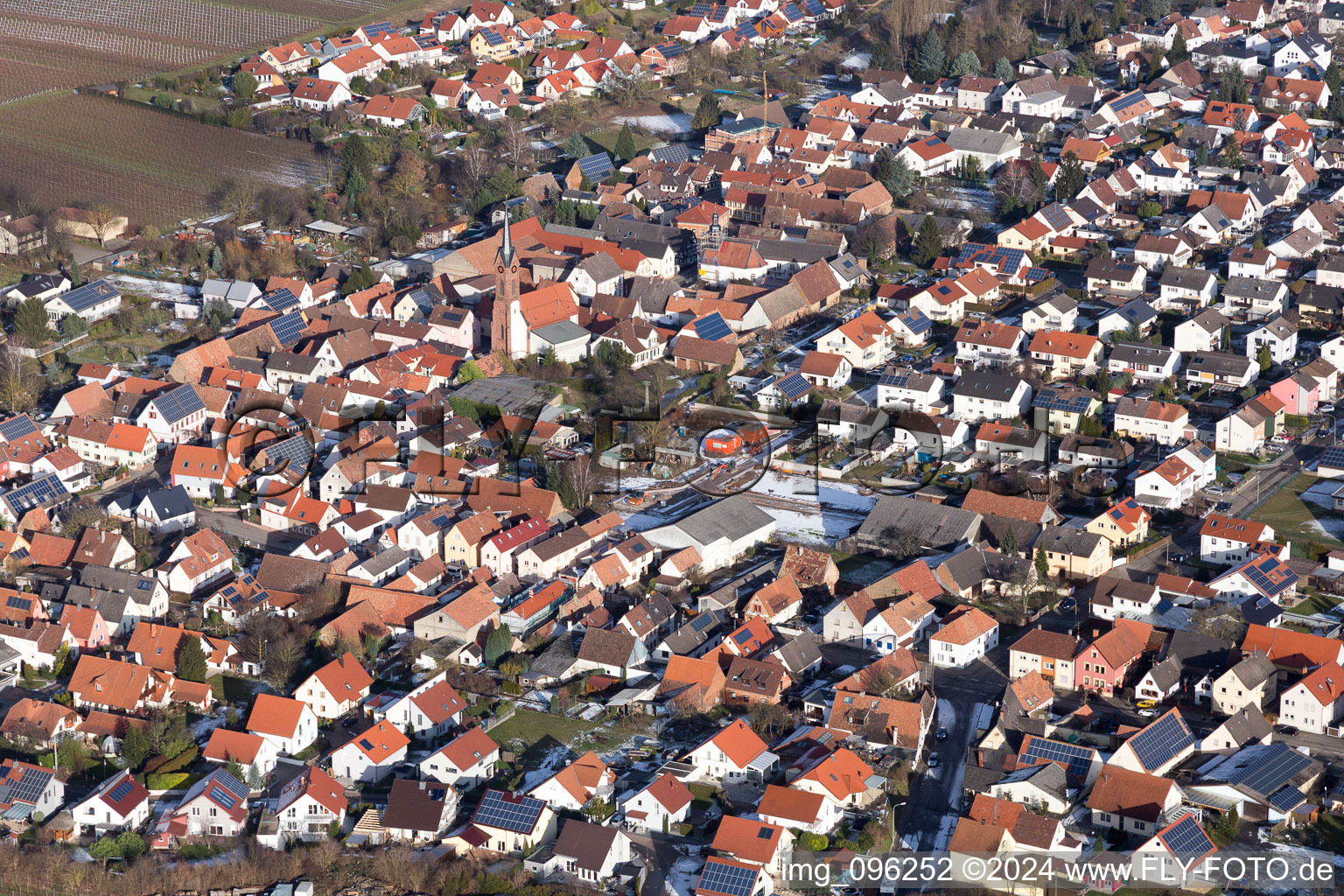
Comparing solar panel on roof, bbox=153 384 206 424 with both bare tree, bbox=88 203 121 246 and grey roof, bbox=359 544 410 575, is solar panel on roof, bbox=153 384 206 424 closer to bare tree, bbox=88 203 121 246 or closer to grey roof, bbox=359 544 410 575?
grey roof, bbox=359 544 410 575

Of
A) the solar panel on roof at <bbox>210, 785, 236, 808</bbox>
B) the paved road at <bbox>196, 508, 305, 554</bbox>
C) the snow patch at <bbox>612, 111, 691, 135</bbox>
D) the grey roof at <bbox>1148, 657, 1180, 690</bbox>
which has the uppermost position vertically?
the solar panel on roof at <bbox>210, 785, 236, 808</bbox>

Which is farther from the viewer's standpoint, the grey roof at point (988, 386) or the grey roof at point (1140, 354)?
the grey roof at point (1140, 354)

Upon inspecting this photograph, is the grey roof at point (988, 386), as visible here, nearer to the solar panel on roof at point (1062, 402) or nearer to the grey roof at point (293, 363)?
the solar panel on roof at point (1062, 402)

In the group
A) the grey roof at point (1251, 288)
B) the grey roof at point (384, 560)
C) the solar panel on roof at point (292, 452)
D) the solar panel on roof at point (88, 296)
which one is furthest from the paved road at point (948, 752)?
the solar panel on roof at point (88, 296)

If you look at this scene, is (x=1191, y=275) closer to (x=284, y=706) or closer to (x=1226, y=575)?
(x=1226, y=575)

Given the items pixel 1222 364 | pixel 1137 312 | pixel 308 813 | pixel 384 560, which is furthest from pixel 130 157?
pixel 308 813

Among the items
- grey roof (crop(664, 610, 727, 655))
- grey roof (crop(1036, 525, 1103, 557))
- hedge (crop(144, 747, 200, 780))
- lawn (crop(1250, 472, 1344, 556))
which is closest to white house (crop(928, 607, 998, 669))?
grey roof (crop(1036, 525, 1103, 557))
